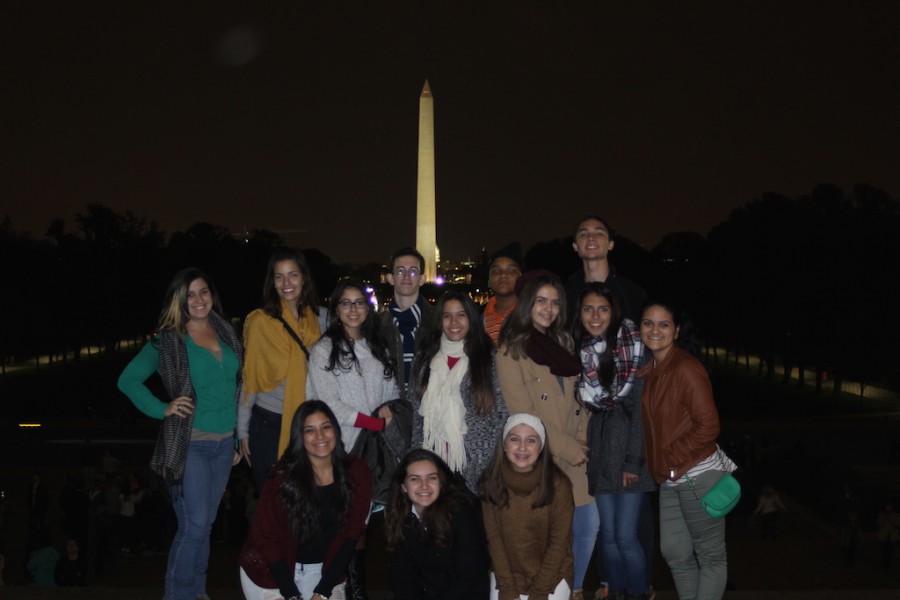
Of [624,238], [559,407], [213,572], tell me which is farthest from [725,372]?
[559,407]

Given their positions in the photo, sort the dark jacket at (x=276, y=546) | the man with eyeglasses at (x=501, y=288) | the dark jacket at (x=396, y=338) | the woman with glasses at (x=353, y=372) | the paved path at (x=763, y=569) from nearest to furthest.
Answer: the dark jacket at (x=276, y=546), the woman with glasses at (x=353, y=372), the dark jacket at (x=396, y=338), the man with eyeglasses at (x=501, y=288), the paved path at (x=763, y=569)

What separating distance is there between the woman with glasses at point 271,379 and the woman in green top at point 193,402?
0.13 metres

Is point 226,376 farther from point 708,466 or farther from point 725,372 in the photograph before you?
point 725,372

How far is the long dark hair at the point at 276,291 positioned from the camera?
6.51m

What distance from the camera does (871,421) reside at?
3172 cm

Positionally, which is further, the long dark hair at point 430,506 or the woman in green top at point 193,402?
the woman in green top at point 193,402

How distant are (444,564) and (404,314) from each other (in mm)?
1981

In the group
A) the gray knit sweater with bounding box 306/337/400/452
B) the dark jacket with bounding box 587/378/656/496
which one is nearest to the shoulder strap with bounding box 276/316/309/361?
the gray knit sweater with bounding box 306/337/400/452

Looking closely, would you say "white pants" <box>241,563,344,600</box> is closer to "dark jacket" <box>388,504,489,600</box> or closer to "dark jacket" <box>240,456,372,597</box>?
"dark jacket" <box>240,456,372,597</box>

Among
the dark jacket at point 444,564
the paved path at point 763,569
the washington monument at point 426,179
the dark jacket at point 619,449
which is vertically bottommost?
the paved path at point 763,569

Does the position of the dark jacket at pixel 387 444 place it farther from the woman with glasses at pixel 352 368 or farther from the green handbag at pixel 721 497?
the green handbag at pixel 721 497

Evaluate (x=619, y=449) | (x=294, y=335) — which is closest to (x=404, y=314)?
(x=294, y=335)

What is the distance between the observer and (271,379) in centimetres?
627

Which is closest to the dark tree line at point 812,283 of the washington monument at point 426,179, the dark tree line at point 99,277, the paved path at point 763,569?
the paved path at point 763,569
